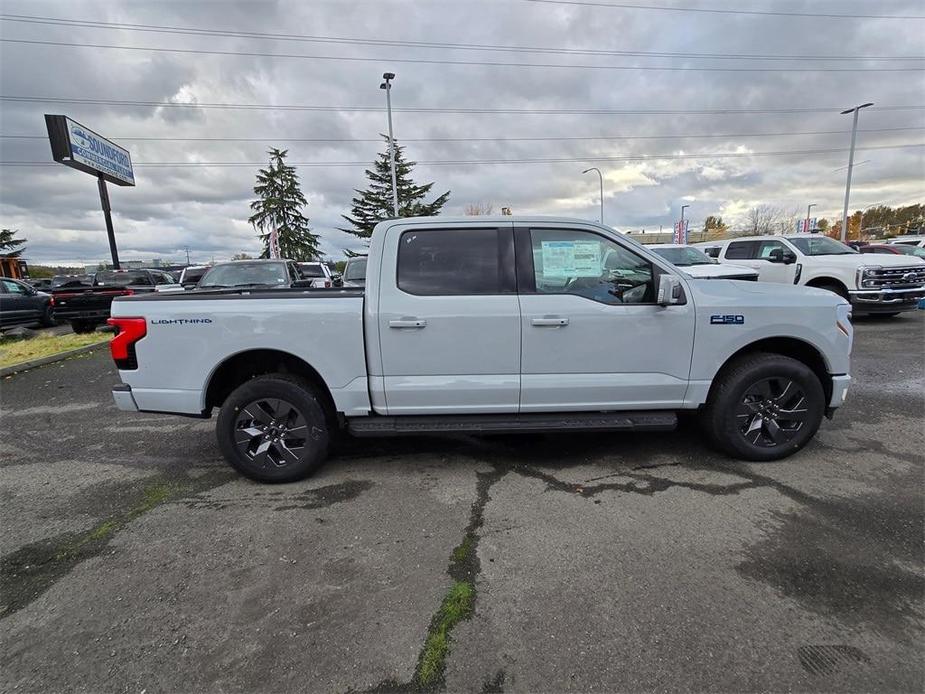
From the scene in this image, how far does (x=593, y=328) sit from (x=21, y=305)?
1610cm

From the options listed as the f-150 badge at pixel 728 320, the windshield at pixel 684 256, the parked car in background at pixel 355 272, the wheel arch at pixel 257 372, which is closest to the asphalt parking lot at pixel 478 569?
the wheel arch at pixel 257 372

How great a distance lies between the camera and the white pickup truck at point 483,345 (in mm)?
3533

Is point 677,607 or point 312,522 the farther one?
point 312,522

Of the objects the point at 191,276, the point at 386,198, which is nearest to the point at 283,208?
the point at 386,198

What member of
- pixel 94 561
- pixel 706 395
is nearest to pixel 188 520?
pixel 94 561

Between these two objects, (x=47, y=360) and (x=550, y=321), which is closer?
(x=550, y=321)

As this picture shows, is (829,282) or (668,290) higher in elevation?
(668,290)

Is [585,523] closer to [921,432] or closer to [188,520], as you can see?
[188,520]

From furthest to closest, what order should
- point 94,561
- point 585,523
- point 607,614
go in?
1. point 585,523
2. point 94,561
3. point 607,614

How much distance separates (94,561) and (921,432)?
22.3 feet

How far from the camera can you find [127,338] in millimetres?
3588

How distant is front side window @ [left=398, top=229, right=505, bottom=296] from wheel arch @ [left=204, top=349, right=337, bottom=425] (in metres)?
1.05

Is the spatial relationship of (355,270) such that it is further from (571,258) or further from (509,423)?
(509,423)

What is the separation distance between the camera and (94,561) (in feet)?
9.33
